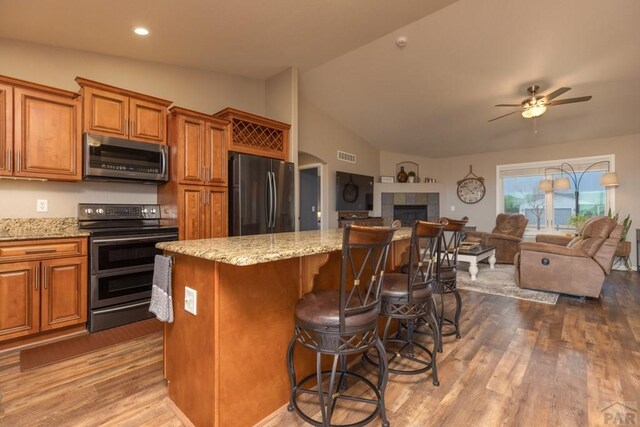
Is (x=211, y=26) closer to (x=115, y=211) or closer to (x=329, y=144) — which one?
(x=115, y=211)

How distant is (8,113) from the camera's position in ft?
7.72

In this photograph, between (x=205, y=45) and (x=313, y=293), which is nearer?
(x=313, y=293)

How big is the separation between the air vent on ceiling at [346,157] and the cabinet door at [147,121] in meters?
3.47

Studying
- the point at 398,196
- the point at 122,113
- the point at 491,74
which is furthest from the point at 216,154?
the point at 398,196

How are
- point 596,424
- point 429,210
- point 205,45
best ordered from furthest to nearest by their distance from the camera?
point 429,210, point 205,45, point 596,424

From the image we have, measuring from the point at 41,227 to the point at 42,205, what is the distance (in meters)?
0.20

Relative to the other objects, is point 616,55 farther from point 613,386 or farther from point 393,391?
point 393,391

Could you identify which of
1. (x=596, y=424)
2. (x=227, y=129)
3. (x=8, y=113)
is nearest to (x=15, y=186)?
(x=8, y=113)

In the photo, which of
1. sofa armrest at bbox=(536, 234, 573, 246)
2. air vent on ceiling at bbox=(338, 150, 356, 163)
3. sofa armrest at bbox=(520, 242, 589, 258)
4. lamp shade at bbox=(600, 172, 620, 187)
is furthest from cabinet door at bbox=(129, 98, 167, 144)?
lamp shade at bbox=(600, 172, 620, 187)

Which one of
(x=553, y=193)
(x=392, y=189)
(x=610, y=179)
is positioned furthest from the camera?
(x=392, y=189)

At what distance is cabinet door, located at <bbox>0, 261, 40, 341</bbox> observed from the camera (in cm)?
223

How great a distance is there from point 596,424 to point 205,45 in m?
4.26

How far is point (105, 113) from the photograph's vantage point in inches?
110

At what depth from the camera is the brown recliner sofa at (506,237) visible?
577 cm
